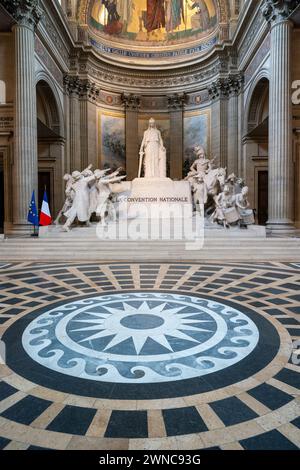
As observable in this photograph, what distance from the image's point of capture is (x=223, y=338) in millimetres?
3240

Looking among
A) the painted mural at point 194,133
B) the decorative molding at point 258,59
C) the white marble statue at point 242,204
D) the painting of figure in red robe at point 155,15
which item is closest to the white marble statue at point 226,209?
the white marble statue at point 242,204

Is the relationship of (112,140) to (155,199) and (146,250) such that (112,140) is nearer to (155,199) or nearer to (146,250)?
(155,199)

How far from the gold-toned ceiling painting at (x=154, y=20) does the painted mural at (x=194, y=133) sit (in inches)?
188

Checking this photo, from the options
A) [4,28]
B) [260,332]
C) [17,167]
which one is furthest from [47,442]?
[4,28]

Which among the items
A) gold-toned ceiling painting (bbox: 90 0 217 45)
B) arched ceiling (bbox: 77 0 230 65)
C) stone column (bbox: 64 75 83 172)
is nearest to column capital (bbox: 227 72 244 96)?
arched ceiling (bbox: 77 0 230 65)

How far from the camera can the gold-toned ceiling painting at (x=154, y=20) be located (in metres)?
20.0

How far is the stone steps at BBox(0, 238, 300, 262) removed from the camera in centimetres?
837

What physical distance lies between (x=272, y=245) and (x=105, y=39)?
1786 cm

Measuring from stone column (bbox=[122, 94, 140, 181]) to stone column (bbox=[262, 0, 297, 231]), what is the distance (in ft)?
34.1

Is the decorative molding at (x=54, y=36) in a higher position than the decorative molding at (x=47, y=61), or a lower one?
higher

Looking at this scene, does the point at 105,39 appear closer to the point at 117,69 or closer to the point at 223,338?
the point at 117,69

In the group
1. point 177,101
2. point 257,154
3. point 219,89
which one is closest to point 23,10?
→ point 219,89
